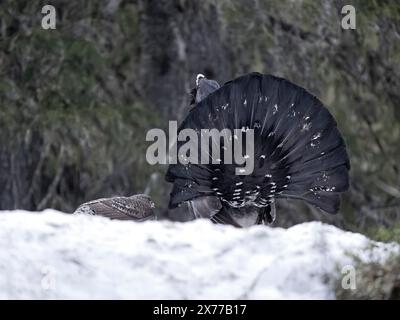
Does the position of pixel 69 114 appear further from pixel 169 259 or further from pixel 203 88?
pixel 169 259

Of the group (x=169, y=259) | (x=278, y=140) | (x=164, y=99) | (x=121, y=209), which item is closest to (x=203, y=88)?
(x=121, y=209)

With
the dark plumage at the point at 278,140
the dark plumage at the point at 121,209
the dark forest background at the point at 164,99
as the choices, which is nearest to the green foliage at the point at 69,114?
the dark forest background at the point at 164,99

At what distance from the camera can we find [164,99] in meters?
11.4

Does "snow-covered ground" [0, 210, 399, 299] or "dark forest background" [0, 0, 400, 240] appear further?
"dark forest background" [0, 0, 400, 240]

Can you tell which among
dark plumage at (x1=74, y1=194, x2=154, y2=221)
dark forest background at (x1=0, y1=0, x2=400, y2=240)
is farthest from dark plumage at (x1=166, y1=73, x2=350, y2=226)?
dark forest background at (x1=0, y1=0, x2=400, y2=240)

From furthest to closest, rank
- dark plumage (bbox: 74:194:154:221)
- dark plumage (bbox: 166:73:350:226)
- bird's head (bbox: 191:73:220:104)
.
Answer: bird's head (bbox: 191:73:220:104), dark plumage (bbox: 74:194:154:221), dark plumage (bbox: 166:73:350:226)

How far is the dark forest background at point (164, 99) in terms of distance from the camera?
34.3ft

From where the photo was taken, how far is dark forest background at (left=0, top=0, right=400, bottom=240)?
10453mm

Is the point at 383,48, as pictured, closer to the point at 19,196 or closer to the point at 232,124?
the point at 19,196

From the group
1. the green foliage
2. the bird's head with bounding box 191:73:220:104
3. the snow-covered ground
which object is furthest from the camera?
the green foliage

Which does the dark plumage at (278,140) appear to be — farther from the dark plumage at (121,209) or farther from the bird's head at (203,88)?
the bird's head at (203,88)

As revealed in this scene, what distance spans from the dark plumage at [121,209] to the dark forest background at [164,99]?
3.88 meters

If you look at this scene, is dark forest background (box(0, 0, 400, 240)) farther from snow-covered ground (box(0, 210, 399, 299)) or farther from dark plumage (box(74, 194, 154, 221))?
snow-covered ground (box(0, 210, 399, 299))

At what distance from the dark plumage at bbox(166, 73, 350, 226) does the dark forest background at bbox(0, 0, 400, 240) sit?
459 cm
